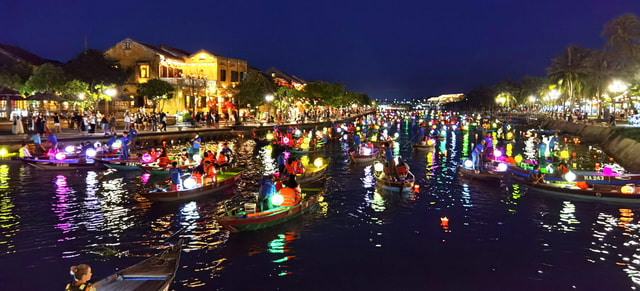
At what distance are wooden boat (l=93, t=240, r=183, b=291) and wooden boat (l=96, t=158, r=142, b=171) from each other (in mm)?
18787

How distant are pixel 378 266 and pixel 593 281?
5757mm

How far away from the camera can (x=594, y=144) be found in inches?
1975

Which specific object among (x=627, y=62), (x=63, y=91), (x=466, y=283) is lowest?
(x=466, y=283)

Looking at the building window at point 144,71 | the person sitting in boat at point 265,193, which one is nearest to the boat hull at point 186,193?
the person sitting in boat at point 265,193

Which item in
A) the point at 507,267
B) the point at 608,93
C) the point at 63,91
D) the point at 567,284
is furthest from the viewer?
the point at 608,93

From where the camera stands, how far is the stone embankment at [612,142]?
113 ft

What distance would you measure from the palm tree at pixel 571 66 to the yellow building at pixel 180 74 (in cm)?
5592

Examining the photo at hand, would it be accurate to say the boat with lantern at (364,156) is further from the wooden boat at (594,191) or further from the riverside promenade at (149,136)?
the riverside promenade at (149,136)

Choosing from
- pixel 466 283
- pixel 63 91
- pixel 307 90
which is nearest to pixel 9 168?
pixel 63 91

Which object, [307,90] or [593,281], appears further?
[307,90]

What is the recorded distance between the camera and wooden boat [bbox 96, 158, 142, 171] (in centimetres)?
2848

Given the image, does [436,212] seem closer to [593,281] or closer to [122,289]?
[593,281]

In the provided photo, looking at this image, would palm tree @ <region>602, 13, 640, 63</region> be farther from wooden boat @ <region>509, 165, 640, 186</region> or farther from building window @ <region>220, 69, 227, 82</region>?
building window @ <region>220, 69, 227, 82</region>

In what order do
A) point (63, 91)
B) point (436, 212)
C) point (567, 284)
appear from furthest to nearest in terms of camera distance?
point (63, 91) < point (436, 212) < point (567, 284)
